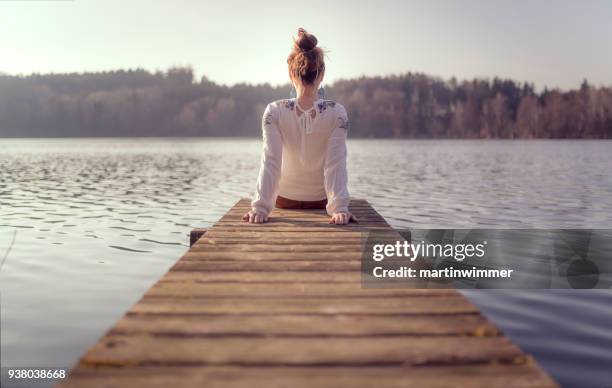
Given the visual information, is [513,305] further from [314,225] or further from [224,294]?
Result: [224,294]

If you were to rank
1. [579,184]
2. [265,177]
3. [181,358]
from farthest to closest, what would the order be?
[579,184] < [265,177] < [181,358]

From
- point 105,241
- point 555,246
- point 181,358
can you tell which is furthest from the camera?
point 105,241

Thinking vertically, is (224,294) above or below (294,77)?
below

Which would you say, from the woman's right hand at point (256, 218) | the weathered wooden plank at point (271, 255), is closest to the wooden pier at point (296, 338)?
the weathered wooden plank at point (271, 255)

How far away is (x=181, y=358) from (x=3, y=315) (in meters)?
4.31

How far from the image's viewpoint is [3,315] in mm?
5520

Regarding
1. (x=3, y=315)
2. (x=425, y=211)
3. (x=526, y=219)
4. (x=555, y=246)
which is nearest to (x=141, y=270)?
(x=3, y=315)

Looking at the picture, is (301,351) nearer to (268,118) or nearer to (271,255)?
(271,255)

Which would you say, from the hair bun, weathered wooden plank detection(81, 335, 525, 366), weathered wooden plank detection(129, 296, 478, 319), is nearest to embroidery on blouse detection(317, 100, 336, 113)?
the hair bun

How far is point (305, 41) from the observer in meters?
5.67

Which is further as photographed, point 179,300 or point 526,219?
point 526,219

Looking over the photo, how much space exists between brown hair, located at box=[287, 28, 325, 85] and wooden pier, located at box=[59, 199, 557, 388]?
276cm

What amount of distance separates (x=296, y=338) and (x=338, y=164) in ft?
12.1

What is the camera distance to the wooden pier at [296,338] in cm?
208
